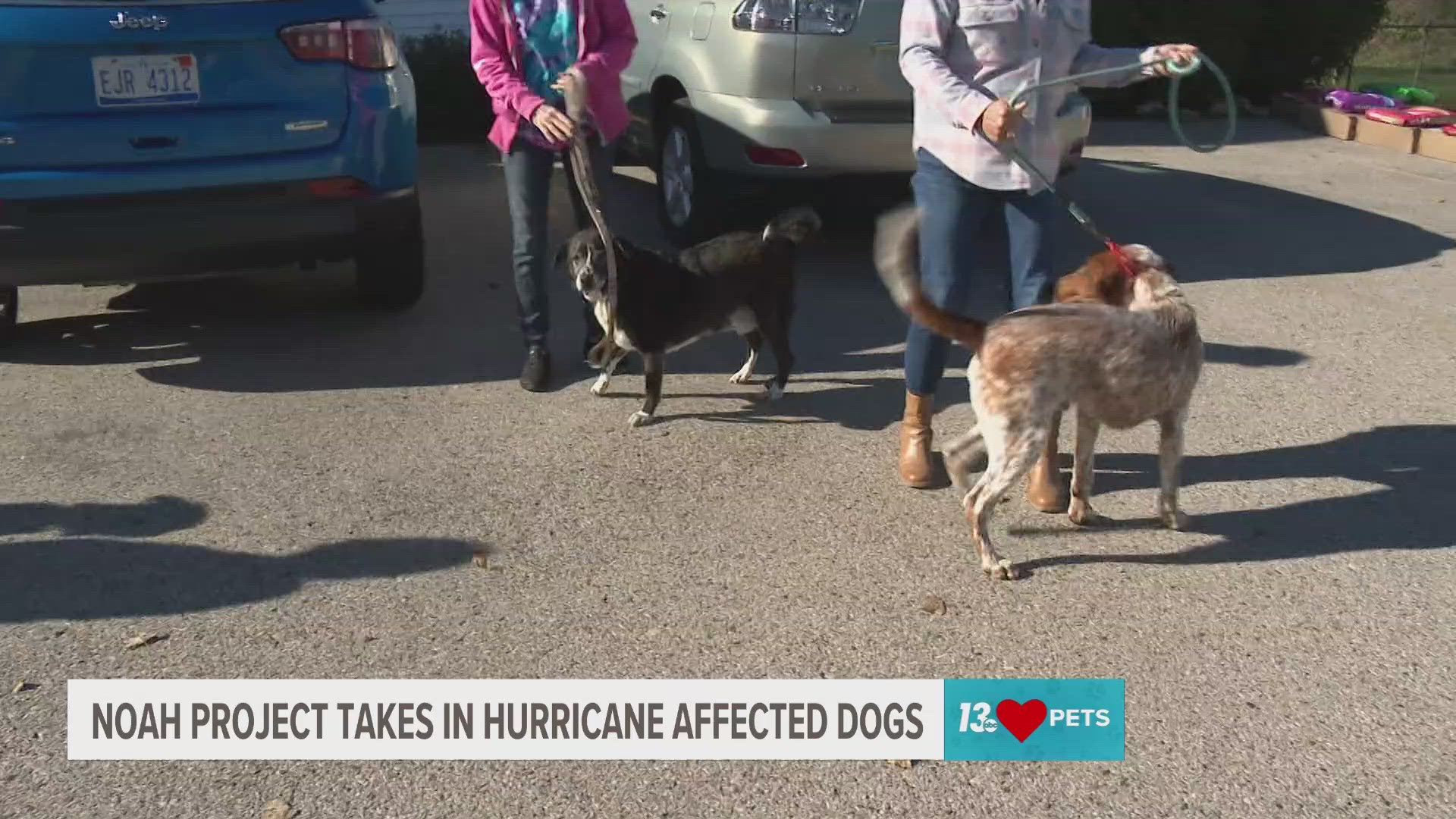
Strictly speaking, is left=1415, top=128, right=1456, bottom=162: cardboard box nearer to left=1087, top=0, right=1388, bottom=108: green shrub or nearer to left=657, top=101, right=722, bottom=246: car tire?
left=1087, top=0, right=1388, bottom=108: green shrub

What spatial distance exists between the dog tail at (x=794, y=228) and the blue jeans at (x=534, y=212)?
2.30 feet

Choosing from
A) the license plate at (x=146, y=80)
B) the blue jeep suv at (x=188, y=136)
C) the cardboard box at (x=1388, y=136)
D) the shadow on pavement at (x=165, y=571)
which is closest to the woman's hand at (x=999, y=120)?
the shadow on pavement at (x=165, y=571)

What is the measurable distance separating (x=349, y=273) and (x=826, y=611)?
4877 millimetres

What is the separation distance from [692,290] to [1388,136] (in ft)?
32.8

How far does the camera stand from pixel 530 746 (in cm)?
333

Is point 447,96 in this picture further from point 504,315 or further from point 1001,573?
point 1001,573

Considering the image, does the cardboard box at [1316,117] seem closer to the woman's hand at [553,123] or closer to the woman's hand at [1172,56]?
the woman's hand at [1172,56]

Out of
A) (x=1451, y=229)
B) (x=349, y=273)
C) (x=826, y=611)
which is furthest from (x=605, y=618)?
(x=1451, y=229)

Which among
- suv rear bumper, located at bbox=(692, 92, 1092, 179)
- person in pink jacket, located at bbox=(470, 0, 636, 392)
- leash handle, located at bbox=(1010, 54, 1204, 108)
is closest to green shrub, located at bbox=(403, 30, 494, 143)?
suv rear bumper, located at bbox=(692, 92, 1092, 179)

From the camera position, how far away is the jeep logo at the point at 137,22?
551 cm

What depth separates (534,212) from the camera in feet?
18.9

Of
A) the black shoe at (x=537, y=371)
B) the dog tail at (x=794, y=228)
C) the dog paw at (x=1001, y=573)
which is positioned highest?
the dog tail at (x=794, y=228)

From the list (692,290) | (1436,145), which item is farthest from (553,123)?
(1436,145)

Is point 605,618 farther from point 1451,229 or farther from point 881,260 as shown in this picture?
point 1451,229
